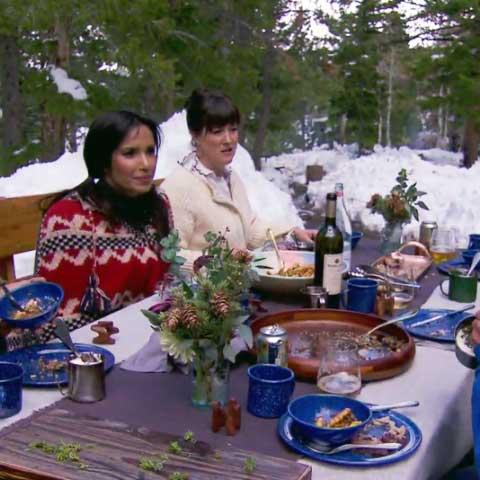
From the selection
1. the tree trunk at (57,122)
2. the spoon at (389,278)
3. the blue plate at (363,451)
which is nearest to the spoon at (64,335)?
the blue plate at (363,451)

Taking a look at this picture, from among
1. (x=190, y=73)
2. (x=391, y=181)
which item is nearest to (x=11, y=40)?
(x=190, y=73)

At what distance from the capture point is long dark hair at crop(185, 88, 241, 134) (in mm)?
3930

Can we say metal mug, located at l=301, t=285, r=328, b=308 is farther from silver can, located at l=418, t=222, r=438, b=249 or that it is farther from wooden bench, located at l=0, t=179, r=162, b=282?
wooden bench, located at l=0, t=179, r=162, b=282

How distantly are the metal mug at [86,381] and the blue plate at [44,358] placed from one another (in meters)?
0.10

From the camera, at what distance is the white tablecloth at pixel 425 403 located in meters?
1.64

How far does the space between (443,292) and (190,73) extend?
10.0 meters

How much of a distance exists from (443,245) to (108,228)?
70.6 inches

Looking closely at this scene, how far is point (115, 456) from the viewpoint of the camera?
1.59 metres

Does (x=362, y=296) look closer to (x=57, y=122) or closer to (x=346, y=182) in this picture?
(x=57, y=122)

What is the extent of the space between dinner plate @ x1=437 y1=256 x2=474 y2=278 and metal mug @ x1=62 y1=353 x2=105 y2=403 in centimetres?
208

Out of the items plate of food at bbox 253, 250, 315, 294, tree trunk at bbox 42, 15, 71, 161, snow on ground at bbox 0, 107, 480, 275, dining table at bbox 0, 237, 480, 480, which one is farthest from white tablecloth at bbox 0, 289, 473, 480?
tree trunk at bbox 42, 15, 71, 161

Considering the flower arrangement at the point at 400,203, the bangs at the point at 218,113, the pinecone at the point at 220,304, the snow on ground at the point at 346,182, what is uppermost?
the bangs at the point at 218,113

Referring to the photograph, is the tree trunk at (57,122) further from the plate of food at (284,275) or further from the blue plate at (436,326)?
the blue plate at (436,326)

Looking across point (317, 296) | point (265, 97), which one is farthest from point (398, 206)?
point (265, 97)
